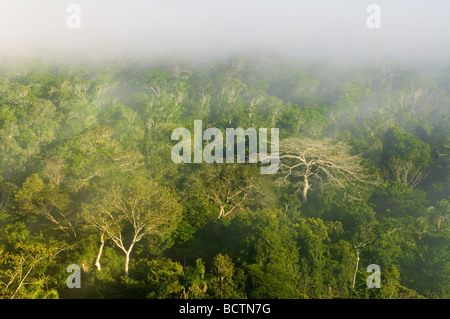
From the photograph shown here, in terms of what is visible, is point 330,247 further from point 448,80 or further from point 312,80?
point 448,80

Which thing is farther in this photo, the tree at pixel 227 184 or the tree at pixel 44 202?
the tree at pixel 227 184

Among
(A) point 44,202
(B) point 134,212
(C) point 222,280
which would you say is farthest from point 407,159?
(A) point 44,202

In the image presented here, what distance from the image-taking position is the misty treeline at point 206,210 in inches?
683

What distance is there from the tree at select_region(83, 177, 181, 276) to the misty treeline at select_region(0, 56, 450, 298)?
4.1 inches

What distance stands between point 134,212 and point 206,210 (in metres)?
5.74

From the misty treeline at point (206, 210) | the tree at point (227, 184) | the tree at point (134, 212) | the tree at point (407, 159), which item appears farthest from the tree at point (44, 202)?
the tree at point (407, 159)

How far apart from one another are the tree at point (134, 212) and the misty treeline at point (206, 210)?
0.34 ft

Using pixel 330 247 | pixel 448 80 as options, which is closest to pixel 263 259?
pixel 330 247

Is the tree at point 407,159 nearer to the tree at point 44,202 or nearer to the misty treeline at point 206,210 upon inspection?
the misty treeline at point 206,210

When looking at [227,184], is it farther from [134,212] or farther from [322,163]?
[322,163]

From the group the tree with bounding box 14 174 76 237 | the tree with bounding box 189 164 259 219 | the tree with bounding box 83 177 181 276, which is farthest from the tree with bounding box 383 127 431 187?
the tree with bounding box 14 174 76 237

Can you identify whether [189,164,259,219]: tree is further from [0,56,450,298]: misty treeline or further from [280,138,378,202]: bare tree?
[280,138,378,202]: bare tree

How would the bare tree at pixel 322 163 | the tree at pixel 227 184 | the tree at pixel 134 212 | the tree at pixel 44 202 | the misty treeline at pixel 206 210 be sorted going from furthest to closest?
1. the bare tree at pixel 322 163
2. the tree at pixel 227 184
3. the tree at pixel 44 202
4. the tree at pixel 134 212
5. the misty treeline at pixel 206 210

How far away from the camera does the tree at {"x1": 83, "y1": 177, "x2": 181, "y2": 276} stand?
18.7 meters
